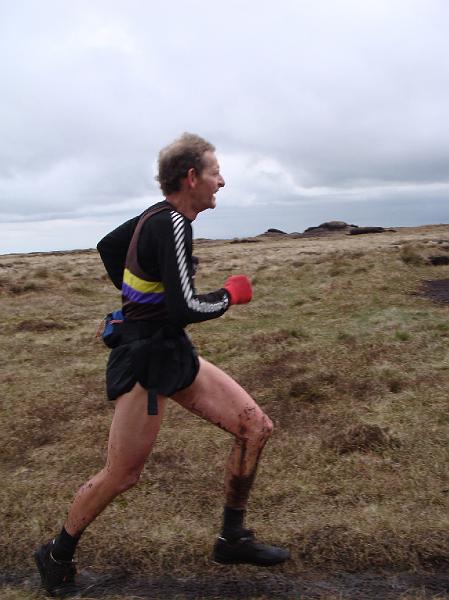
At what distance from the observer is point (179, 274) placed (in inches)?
141

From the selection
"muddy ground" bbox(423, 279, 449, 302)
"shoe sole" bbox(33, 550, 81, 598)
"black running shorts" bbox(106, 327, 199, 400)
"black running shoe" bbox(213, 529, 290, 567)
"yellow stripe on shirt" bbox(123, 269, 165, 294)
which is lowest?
"shoe sole" bbox(33, 550, 81, 598)

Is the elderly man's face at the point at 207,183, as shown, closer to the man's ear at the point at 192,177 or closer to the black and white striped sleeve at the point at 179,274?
the man's ear at the point at 192,177

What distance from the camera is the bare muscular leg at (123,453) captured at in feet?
12.5

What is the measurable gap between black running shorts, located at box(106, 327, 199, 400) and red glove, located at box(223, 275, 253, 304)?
0.41m

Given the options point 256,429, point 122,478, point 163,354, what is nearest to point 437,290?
point 256,429

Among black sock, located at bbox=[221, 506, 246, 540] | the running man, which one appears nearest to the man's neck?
the running man

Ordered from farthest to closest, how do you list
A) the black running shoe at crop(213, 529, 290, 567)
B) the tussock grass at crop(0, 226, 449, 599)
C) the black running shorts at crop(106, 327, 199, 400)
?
the tussock grass at crop(0, 226, 449, 599), the black running shoe at crop(213, 529, 290, 567), the black running shorts at crop(106, 327, 199, 400)

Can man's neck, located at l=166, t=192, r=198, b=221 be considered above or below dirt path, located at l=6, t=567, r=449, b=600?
above

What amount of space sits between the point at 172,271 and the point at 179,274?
0.05m

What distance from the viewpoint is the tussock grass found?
4.59 metres

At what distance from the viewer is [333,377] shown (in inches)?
344

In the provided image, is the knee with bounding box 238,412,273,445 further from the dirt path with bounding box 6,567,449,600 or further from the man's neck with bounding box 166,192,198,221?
the man's neck with bounding box 166,192,198,221

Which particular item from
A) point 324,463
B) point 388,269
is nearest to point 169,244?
point 324,463

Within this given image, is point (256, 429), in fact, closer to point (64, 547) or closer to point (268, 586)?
point (268, 586)
